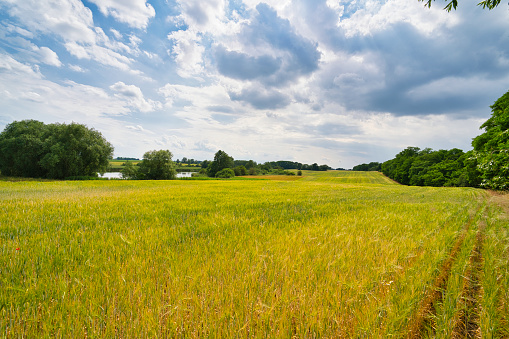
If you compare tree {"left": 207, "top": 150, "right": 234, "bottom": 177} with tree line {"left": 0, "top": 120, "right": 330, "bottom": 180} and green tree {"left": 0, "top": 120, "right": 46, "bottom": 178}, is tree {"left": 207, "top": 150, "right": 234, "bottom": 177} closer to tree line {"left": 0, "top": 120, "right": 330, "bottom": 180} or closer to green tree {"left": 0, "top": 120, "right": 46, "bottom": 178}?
tree line {"left": 0, "top": 120, "right": 330, "bottom": 180}

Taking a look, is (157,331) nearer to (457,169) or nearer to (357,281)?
(357,281)

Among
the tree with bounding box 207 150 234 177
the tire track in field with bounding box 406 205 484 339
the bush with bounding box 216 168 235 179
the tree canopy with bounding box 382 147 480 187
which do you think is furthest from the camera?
the tree with bounding box 207 150 234 177

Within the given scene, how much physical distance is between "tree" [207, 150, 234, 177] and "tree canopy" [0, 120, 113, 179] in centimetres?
6253

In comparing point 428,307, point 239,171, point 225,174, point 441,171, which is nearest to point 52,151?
point 225,174

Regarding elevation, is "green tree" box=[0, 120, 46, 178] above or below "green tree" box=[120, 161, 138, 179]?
above

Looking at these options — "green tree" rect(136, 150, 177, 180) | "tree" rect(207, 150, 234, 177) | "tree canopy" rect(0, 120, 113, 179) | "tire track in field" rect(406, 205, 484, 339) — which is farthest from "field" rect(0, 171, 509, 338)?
"tree" rect(207, 150, 234, 177)

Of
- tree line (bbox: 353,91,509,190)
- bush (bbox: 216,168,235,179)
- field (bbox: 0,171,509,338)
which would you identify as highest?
tree line (bbox: 353,91,509,190)

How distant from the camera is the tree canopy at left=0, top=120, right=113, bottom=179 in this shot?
161 ft

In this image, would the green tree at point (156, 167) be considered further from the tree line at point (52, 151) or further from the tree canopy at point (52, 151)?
the tree canopy at point (52, 151)

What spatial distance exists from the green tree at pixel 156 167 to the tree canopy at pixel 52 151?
19.7 metres

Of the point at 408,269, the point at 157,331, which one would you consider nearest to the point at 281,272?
the point at 157,331

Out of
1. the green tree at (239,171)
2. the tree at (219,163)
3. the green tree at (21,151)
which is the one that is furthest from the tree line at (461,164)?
the tree at (219,163)

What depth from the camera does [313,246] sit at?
12.4ft

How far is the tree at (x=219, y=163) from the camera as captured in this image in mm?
115375
